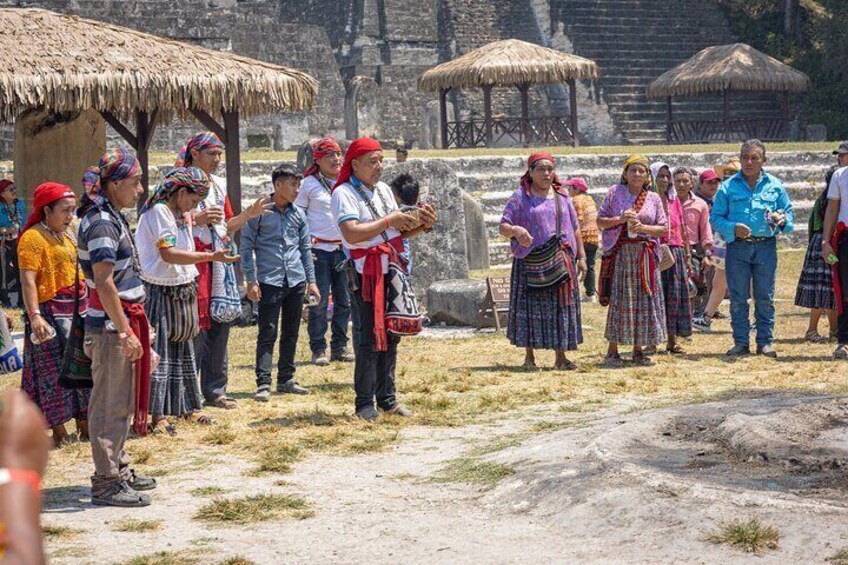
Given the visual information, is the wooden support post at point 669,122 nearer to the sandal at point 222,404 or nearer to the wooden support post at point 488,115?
the wooden support post at point 488,115

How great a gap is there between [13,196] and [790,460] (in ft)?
39.9

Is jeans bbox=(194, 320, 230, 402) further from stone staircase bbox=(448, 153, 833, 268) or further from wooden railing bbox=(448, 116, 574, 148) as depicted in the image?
wooden railing bbox=(448, 116, 574, 148)

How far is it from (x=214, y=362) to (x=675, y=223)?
15.0 feet

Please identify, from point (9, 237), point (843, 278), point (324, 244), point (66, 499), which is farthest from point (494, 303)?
point (66, 499)

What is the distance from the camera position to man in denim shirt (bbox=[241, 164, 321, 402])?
980 centimetres

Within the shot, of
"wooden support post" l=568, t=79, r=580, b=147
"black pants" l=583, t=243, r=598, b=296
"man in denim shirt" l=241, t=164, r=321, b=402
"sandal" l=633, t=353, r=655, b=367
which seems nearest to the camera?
"man in denim shirt" l=241, t=164, r=321, b=402

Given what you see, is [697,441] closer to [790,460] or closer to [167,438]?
[790,460]

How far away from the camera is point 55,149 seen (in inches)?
656

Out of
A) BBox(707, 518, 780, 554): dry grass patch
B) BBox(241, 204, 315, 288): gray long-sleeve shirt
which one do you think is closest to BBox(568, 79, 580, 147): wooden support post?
BBox(241, 204, 315, 288): gray long-sleeve shirt

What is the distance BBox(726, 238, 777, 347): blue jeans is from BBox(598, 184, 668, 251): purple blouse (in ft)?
2.36

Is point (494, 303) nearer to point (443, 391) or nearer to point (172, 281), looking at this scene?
point (443, 391)

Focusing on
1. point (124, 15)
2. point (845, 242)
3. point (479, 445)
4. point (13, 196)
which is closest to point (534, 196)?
point (845, 242)

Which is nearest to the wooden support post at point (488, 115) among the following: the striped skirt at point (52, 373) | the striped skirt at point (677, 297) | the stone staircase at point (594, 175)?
the stone staircase at point (594, 175)

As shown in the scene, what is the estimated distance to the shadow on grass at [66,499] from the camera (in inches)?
254
